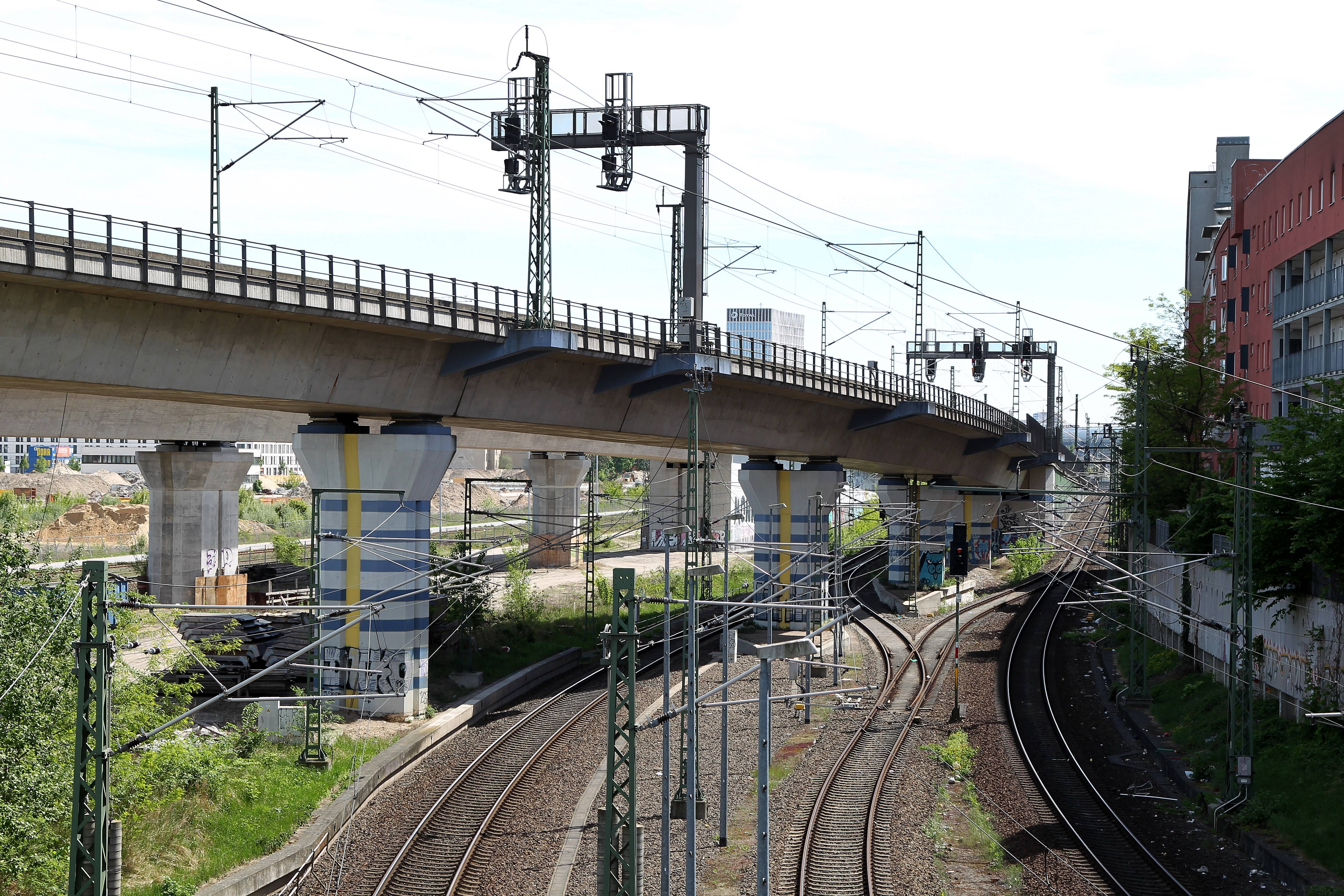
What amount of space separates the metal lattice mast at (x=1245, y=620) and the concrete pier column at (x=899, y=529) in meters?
39.6

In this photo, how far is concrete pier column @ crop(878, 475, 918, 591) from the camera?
73125mm

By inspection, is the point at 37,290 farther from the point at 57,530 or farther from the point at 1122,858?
the point at 57,530

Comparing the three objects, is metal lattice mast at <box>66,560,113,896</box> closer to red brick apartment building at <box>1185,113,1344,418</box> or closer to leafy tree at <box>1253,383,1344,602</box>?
leafy tree at <box>1253,383,1344,602</box>

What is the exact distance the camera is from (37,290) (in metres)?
24.4

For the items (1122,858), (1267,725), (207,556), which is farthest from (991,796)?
(207,556)

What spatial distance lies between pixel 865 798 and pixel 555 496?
57.9 meters

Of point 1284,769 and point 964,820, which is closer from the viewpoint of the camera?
point 964,820

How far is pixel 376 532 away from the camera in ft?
110

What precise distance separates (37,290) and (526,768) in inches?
589

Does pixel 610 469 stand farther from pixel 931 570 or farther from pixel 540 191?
pixel 540 191

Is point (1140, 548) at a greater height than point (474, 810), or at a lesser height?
greater

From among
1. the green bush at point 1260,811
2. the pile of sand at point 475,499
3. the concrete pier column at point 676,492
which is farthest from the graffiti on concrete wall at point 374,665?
the pile of sand at point 475,499

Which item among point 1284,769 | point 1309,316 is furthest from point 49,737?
point 1309,316

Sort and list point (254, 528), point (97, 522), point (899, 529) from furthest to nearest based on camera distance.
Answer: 1. point (254, 528)
2. point (97, 522)
3. point (899, 529)
